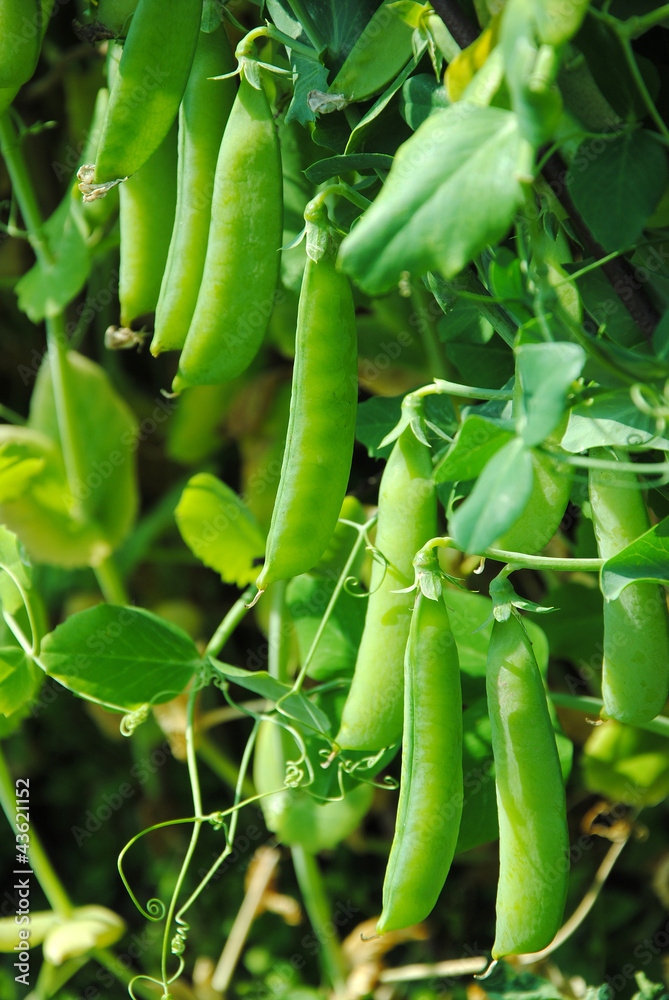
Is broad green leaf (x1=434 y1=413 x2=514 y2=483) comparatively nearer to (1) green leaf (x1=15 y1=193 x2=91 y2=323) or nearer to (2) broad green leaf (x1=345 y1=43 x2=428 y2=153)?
(2) broad green leaf (x1=345 y1=43 x2=428 y2=153)

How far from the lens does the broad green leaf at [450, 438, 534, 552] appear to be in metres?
0.23

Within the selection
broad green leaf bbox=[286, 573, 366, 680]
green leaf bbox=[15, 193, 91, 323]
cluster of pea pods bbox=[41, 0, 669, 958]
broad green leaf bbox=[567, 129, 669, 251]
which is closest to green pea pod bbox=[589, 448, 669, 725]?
cluster of pea pods bbox=[41, 0, 669, 958]

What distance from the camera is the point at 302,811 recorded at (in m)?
0.65

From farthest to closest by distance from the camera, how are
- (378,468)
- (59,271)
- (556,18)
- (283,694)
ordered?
(378,468)
(59,271)
(283,694)
(556,18)

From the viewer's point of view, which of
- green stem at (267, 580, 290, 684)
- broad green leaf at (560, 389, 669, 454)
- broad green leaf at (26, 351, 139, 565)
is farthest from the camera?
broad green leaf at (26, 351, 139, 565)

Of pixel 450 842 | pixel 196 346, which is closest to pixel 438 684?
pixel 450 842

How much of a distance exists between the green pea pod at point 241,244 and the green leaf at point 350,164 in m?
0.02

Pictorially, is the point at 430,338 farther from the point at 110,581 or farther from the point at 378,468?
the point at 110,581

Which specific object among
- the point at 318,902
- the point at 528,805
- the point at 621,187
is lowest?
the point at 318,902

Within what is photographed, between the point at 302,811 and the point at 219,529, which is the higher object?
the point at 219,529

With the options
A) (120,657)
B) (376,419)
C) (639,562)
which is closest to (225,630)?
(120,657)

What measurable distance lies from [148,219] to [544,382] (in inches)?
12.8

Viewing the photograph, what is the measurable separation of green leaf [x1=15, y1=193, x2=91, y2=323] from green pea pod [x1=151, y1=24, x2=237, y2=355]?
0.93 feet

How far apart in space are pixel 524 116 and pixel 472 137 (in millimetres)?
27
